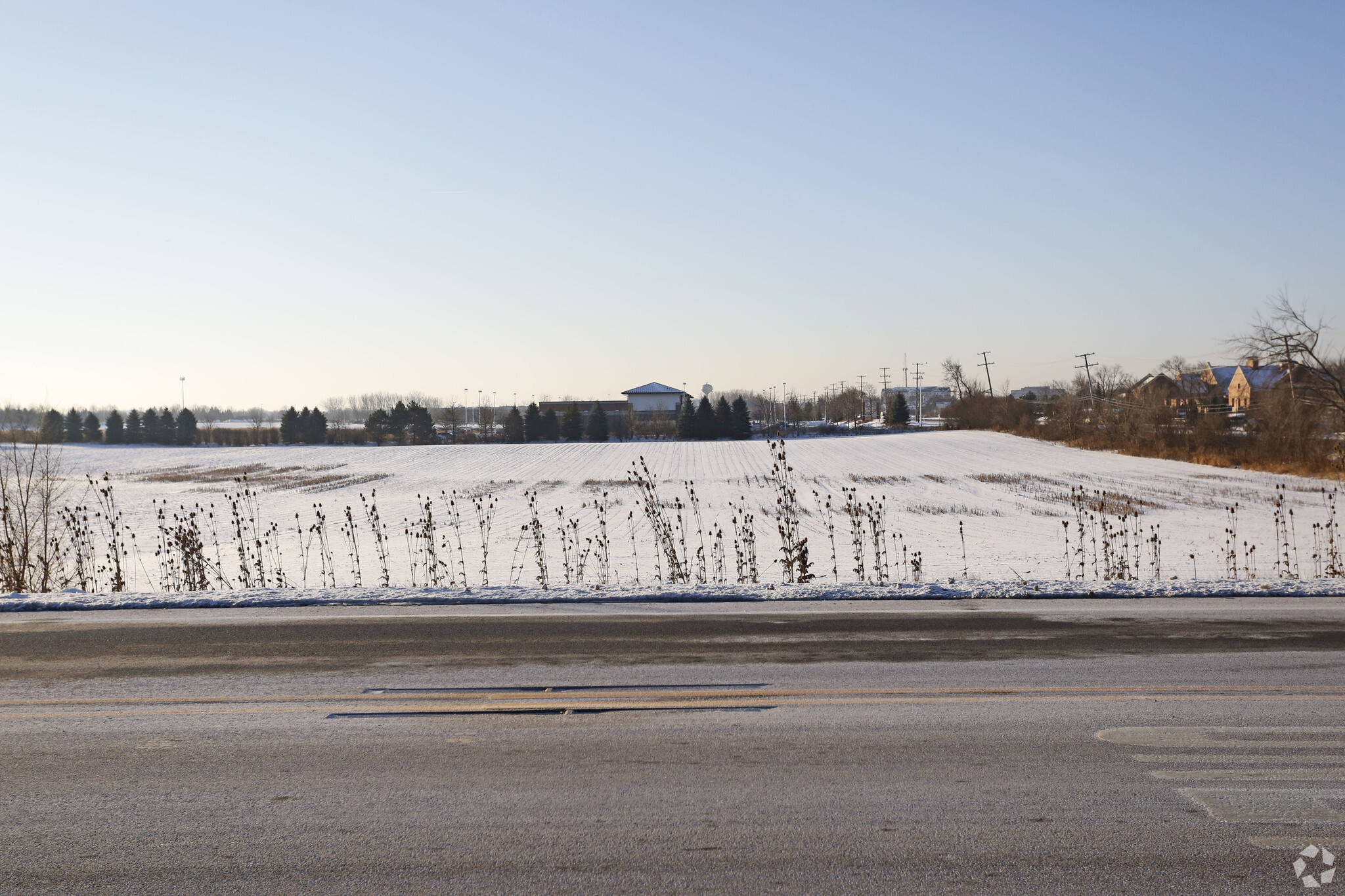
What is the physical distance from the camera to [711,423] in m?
98.7

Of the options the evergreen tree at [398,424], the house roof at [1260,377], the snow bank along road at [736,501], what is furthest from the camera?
the evergreen tree at [398,424]

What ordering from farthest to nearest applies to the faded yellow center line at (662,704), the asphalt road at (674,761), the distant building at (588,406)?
the distant building at (588,406) < the faded yellow center line at (662,704) < the asphalt road at (674,761)

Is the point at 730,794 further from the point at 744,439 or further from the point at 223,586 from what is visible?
the point at 744,439

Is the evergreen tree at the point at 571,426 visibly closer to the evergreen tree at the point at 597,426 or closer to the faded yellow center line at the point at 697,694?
the evergreen tree at the point at 597,426

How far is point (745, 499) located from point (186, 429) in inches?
3321

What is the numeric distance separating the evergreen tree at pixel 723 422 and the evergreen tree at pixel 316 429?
1689 inches

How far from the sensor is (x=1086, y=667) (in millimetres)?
7508

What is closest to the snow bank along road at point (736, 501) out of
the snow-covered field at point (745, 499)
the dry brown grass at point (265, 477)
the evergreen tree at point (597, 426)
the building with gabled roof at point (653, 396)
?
the snow-covered field at point (745, 499)

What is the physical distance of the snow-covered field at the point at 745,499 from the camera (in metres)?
17.7

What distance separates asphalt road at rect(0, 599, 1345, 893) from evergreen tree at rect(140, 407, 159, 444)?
343 feet

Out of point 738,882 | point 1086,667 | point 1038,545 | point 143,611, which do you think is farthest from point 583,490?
point 738,882

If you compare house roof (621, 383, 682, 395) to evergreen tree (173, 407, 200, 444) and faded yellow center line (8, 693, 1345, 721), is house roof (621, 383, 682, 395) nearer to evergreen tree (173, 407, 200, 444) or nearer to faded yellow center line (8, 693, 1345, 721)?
evergreen tree (173, 407, 200, 444)

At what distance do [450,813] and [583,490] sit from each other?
38726 mm

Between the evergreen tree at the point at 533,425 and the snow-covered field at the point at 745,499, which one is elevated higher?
the evergreen tree at the point at 533,425
